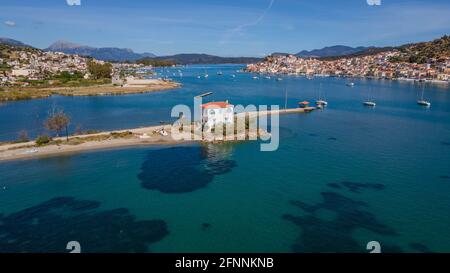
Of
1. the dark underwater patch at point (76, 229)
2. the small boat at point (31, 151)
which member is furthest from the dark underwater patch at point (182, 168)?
the small boat at point (31, 151)

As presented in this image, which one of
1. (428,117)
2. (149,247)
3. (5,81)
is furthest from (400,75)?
(149,247)

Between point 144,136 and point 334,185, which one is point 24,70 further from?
point 334,185

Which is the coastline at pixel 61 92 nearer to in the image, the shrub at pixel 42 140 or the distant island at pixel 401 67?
the shrub at pixel 42 140

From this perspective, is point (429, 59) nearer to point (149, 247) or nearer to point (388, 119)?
point (388, 119)

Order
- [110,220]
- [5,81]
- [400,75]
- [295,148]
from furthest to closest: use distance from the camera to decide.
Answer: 1. [400,75]
2. [5,81]
3. [295,148]
4. [110,220]

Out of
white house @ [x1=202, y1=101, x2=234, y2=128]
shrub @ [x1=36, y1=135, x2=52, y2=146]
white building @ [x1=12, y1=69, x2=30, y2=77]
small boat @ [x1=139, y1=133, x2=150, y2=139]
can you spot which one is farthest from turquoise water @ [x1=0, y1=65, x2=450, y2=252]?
white building @ [x1=12, y1=69, x2=30, y2=77]

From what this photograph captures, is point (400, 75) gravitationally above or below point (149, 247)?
above

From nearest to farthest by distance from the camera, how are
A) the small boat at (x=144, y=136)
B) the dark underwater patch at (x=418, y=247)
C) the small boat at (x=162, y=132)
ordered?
the dark underwater patch at (x=418, y=247) → the small boat at (x=144, y=136) → the small boat at (x=162, y=132)
